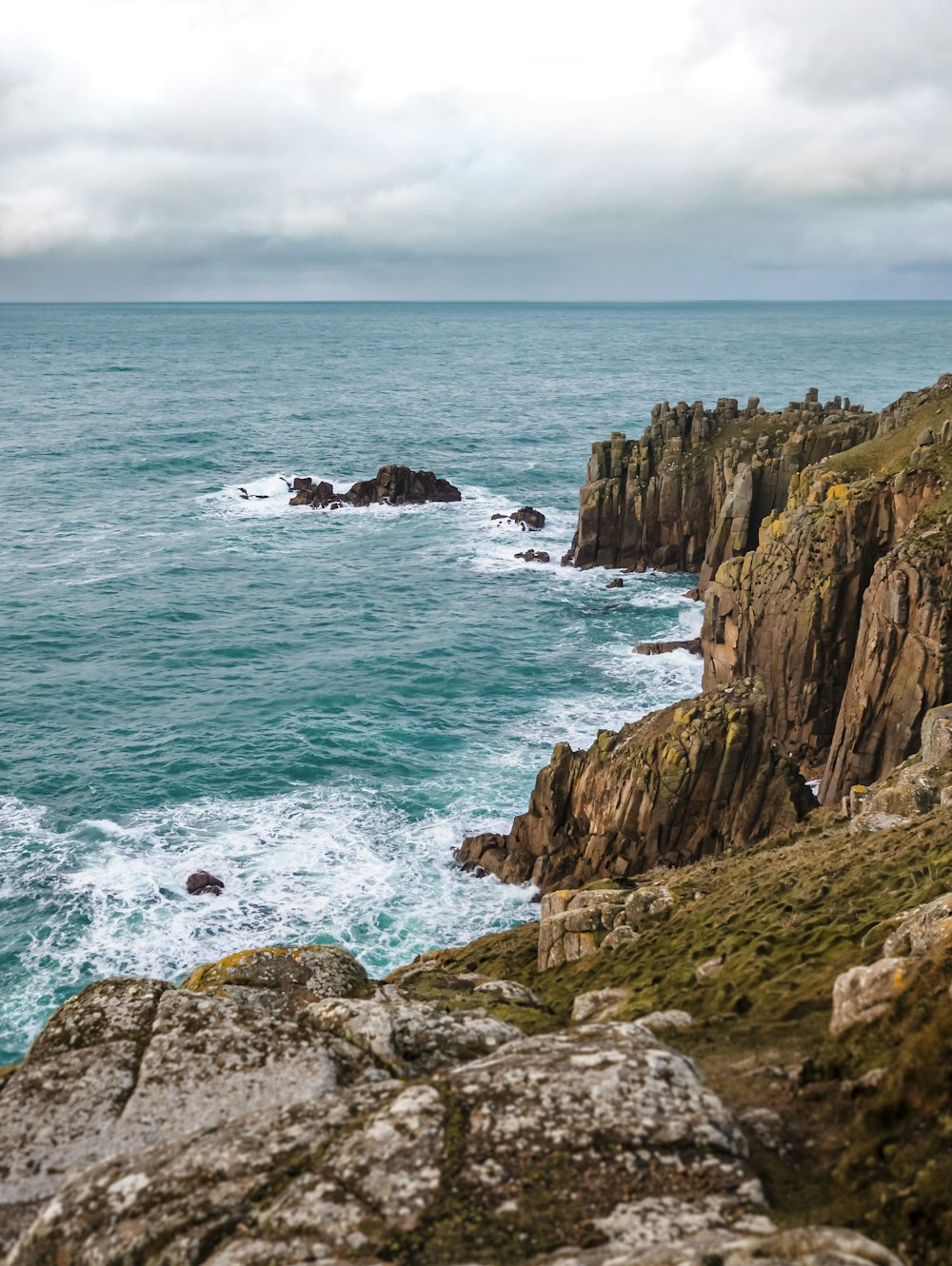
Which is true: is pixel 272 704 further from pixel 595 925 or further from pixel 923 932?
pixel 923 932

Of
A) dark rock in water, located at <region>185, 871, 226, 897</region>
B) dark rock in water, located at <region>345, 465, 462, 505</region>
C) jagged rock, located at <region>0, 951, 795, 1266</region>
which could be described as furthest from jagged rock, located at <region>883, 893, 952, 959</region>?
dark rock in water, located at <region>345, 465, 462, 505</region>

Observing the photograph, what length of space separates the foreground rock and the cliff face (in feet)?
114

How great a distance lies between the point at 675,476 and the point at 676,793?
46572 mm

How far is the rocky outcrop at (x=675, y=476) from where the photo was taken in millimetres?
77688

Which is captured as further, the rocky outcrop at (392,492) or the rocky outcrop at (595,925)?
the rocky outcrop at (392,492)

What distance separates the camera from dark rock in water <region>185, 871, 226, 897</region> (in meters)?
40.8

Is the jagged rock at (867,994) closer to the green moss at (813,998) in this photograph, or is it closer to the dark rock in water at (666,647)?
the green moss at (813,998)

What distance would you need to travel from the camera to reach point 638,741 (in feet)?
134

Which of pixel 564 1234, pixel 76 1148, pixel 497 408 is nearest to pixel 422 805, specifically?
pixel 76 1148

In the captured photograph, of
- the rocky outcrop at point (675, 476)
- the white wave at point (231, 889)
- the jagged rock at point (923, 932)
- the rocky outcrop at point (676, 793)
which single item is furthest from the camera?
the rocky outcrop at point (675, 476)

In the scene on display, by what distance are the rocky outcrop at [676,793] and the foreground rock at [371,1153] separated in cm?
2630

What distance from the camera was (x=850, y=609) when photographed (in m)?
49.2

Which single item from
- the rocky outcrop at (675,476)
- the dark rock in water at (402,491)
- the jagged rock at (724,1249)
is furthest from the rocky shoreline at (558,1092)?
the dark rock in water at (402,491)

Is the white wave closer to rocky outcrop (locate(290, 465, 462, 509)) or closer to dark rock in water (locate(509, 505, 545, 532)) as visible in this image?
dark rock in water (locate(509, 505, 545, 532))
